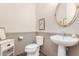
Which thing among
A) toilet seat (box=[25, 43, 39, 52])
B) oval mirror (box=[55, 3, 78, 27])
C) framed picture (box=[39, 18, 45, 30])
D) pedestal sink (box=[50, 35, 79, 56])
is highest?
oval mirror (box=[55, 3, 78, 27])

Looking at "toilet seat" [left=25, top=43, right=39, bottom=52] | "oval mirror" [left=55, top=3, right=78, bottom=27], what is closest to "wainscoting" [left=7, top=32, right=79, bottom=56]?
"toilet seat" [left=25, top=43, right=39, bottom=52]

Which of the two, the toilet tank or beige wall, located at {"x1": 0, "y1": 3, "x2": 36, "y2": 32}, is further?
the toilet tank

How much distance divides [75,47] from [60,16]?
47 cm

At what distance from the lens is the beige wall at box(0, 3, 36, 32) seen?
4.54 feet

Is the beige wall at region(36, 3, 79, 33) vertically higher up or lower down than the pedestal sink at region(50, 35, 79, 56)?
higher up

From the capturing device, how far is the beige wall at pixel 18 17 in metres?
1.38

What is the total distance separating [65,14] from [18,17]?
634 mm

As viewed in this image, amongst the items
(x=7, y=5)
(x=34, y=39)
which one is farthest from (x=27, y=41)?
(x=7, y=5)

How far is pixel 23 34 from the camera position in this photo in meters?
1.46

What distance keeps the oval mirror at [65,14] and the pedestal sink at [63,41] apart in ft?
0.60

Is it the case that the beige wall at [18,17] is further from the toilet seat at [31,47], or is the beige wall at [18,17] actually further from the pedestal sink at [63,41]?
the pedestal sink at [63,41]

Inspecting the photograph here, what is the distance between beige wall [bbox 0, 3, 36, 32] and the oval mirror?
35 cm

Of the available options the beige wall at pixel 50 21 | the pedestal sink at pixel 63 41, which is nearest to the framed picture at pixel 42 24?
the beige wall at pixel 50 21

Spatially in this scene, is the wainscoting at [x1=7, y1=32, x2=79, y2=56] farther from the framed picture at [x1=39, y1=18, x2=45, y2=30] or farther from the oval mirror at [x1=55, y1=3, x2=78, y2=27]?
the oval mirror at [x1=55, y1=3, x2=78, y2=27]
